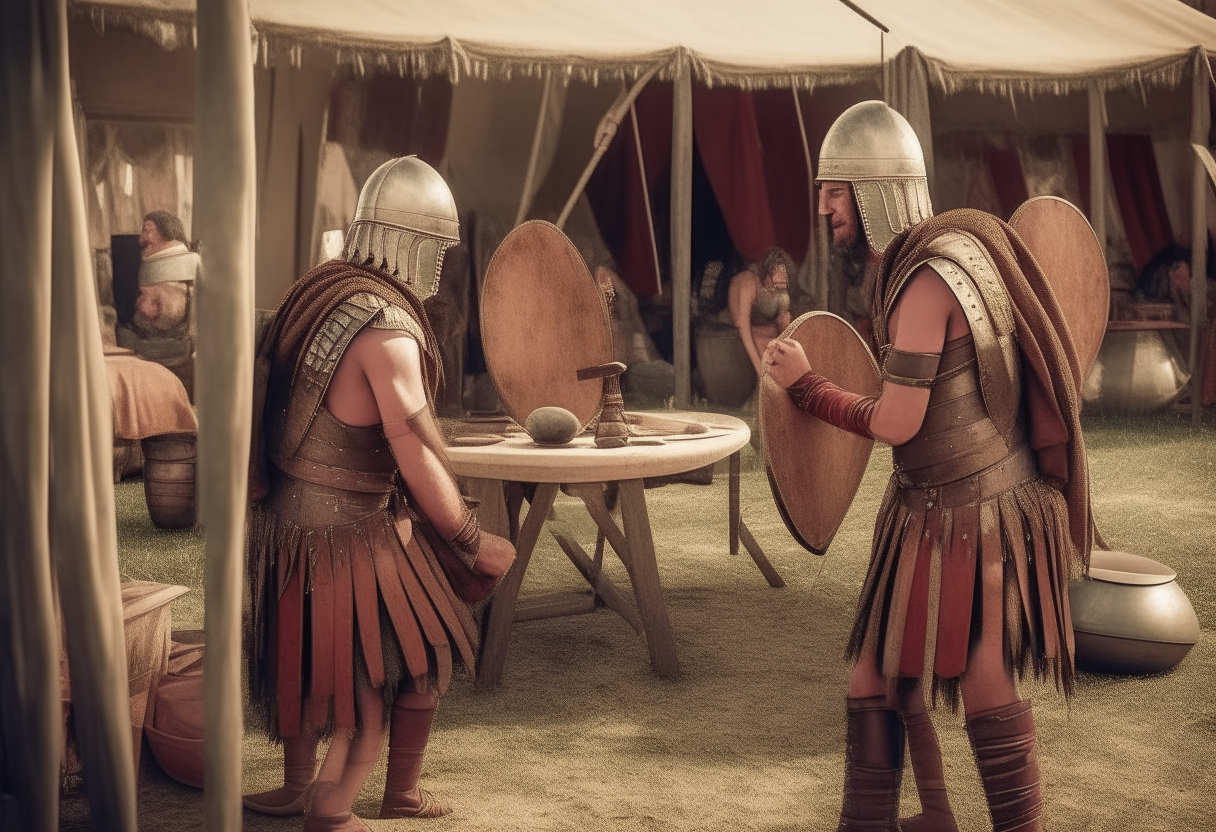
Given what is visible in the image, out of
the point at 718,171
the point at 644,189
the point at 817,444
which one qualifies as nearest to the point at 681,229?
the point at 644,189

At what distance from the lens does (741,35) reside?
607cm

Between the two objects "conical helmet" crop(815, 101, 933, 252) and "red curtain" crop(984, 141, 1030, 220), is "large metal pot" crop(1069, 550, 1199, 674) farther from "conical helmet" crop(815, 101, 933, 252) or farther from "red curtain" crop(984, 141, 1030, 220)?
"red curtain" crop(984, 141, 1030, 220)

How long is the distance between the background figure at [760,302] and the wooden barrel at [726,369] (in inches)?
2.6

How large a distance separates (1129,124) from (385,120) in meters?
5.05

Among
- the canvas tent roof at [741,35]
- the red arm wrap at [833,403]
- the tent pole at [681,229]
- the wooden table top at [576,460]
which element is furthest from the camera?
the tent pole at [681,229]

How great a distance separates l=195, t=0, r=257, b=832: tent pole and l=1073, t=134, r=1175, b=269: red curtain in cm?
824

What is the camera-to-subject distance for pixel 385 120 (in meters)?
6.73

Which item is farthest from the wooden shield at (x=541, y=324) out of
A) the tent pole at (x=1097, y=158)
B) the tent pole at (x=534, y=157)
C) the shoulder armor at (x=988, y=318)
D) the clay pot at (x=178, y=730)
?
the tent pole at (x=1097, y=158)

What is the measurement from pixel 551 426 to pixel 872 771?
1.23m

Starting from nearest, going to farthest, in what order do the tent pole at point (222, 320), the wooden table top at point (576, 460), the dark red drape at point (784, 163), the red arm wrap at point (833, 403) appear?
the tent pole at point (222, 320) → the red arm wrap at point (833, 403) → the wooden table top at point (576, 460) → the dark red drape at point (784, 163)

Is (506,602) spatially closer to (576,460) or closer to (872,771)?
(576,460)

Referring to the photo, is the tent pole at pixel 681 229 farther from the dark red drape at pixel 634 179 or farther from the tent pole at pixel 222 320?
the tent pole at pixel 222 320

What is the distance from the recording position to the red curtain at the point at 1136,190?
8344 millimetres

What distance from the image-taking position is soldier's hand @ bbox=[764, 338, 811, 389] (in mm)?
2324
